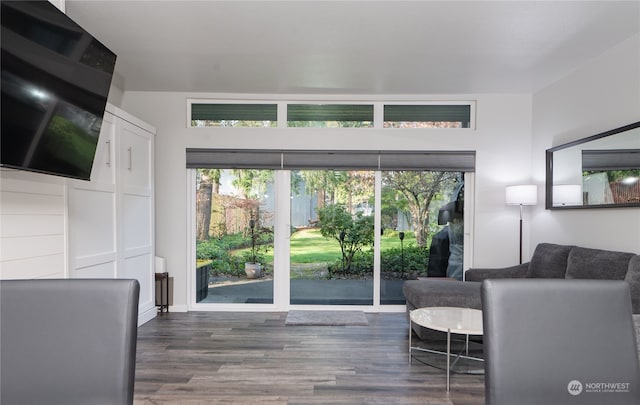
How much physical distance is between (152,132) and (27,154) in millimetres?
2220

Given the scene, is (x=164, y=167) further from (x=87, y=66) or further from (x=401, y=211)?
(x=401, y=211)

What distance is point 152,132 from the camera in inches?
155

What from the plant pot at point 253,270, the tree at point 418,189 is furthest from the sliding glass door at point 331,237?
the plant pot at point 253,270

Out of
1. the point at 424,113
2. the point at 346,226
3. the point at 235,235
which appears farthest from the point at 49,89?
the point at 424,113

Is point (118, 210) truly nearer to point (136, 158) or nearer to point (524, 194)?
point (136, 158)

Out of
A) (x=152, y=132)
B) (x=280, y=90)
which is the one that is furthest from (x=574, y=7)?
(x=152, y=132)

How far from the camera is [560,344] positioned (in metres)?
0.98

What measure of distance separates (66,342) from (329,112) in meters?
3.60

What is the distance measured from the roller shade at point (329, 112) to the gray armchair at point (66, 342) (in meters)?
3.41

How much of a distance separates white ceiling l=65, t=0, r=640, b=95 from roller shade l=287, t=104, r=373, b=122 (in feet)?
1.17

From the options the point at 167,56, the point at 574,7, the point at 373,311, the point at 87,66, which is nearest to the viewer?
the point at 87,66

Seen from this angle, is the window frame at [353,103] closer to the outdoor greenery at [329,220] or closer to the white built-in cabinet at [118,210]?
the outdoor greenery at [329,220]

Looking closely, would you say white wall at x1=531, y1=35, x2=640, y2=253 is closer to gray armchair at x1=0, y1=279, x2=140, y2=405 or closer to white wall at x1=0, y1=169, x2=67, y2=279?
gray armchair at x1=0, y1=279, x2=140, y2=405

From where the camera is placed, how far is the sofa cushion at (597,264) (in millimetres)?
2564
